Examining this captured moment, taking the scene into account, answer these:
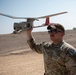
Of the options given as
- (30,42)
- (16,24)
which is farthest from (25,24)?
(30,42)

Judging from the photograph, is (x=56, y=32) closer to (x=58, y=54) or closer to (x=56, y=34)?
(x=56, y=34)

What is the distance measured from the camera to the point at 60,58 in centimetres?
332

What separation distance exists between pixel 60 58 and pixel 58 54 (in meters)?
0.07

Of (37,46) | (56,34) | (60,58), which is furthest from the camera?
(37,46)

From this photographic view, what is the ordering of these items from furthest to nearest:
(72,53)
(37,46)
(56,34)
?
(37,46)
(56,34)
(72,53)

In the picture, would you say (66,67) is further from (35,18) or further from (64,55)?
(35,18)

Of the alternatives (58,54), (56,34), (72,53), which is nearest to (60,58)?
(58,54)

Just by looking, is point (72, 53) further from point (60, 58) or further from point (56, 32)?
point (56, 32)

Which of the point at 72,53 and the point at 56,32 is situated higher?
the point at 56,32

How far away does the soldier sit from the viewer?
10.5ft

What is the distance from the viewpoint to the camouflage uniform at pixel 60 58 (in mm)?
3184

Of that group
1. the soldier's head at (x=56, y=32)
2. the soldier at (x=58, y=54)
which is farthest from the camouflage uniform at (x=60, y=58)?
the soldier's head at (x=56, y=32)

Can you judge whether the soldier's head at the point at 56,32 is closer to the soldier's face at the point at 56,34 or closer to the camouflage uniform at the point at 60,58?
the soldier's face at the point at 56,34

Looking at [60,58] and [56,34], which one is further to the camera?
[56,34]
